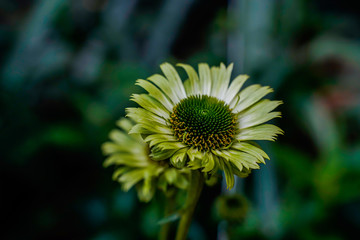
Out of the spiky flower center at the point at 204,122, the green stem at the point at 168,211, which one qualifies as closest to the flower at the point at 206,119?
the spiky flower center at the point at 204,122

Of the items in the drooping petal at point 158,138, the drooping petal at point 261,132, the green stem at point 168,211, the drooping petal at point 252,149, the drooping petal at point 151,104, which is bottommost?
the green stem at point 168,211

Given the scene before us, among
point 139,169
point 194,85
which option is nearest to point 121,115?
point 139,169

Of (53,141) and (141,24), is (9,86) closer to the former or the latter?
(53,141)

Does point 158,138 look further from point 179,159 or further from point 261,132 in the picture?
point 261,132

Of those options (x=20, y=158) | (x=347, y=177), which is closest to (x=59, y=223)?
(x=20, y=158)

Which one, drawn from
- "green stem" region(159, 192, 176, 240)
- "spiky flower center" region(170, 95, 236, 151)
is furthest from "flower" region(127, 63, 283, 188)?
"green stem" region(159, 192, 176, 240)

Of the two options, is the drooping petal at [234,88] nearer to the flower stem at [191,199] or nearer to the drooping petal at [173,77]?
the drooping petal at [173,77]

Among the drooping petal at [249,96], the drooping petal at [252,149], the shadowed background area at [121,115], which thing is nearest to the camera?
the drooping petal at [252,149]

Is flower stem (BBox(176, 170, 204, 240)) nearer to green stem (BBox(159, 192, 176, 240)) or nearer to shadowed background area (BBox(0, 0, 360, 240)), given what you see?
green stem (BBox(159, 192, 176, 240))
